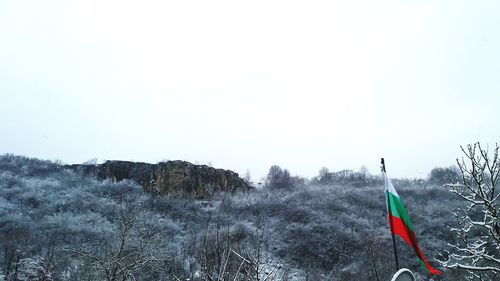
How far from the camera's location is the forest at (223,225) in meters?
34.1

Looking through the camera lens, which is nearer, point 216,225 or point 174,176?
point 216,225

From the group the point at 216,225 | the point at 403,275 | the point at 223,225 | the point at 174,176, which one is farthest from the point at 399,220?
the point at 174,176

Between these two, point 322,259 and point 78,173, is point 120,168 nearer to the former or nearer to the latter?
point 78,173

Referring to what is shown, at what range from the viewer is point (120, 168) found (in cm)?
8012

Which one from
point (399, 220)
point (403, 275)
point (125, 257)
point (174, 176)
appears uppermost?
point (174, 176)

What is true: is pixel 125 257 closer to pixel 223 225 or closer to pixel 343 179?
pixel 223 225

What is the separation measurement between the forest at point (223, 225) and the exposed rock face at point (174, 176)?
2.35 meters

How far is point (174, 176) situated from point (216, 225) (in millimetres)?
27116

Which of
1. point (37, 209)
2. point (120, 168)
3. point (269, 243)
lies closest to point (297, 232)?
point (269, 243)

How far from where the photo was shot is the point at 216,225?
48281 millimetres

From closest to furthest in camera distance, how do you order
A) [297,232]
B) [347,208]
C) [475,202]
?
[475,202] → [297,232] → [347,208]

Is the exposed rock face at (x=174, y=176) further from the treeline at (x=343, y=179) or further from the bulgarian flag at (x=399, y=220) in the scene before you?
the bulgarian flag at (x=399, y=220)

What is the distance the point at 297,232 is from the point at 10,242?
3251cm

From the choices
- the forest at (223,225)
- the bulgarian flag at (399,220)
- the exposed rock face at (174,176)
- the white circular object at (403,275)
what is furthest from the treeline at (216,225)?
the white circular object at (403,275)
